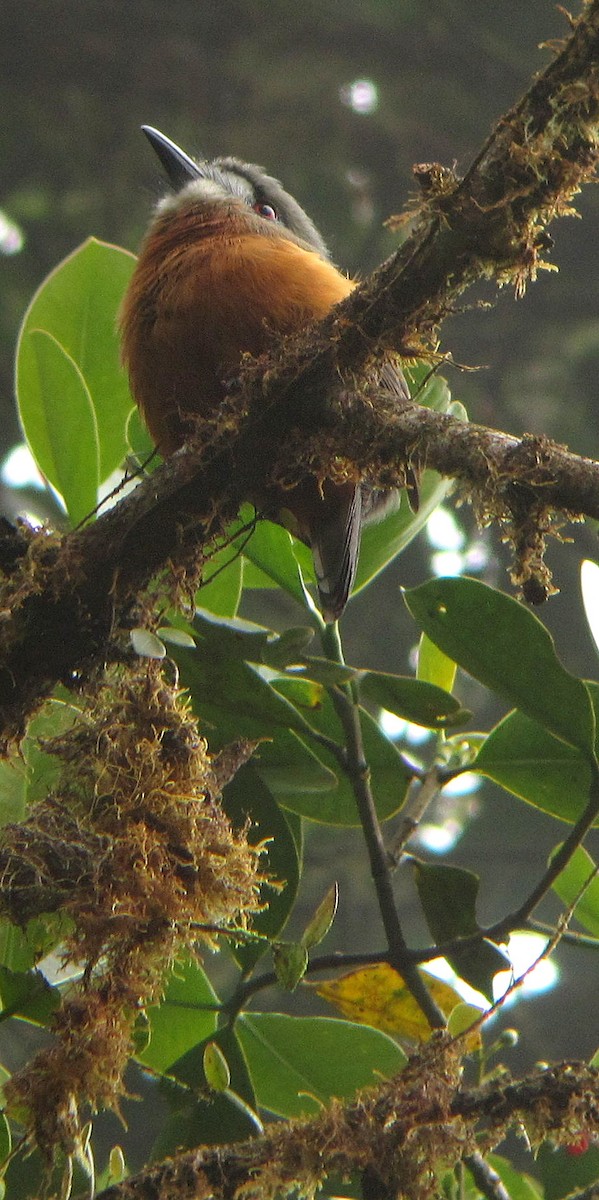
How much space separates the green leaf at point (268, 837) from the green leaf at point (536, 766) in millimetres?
290

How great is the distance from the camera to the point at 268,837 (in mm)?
1673

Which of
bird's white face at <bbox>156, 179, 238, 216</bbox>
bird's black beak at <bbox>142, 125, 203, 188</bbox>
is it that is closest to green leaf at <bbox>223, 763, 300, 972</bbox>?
bird's white face at <bbox>156, 179, 238, 216</bbox>

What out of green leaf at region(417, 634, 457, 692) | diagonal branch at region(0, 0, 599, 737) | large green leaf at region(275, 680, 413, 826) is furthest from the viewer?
green leaf at region(417, 634, 457, 692)

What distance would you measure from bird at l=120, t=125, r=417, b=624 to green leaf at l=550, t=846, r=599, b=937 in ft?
1.74

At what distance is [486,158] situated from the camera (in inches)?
50.6

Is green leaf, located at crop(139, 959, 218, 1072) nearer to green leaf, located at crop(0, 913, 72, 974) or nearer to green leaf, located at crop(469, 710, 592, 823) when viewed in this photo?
green leaf, located at crop(0, 913, 72, 974)

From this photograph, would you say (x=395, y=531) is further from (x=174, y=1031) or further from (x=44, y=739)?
(x=174, y=1031)

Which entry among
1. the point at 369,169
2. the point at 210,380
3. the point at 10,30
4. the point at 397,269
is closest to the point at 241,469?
the point at 397,269

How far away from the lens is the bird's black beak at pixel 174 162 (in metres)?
2.97

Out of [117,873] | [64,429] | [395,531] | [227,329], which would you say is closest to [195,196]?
[227,329]

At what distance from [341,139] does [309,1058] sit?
17.7 feet

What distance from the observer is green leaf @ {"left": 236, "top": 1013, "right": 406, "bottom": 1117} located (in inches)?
66.3

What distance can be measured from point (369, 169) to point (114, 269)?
428 cm

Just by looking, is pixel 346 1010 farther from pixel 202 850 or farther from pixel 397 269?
pixel 397 269
